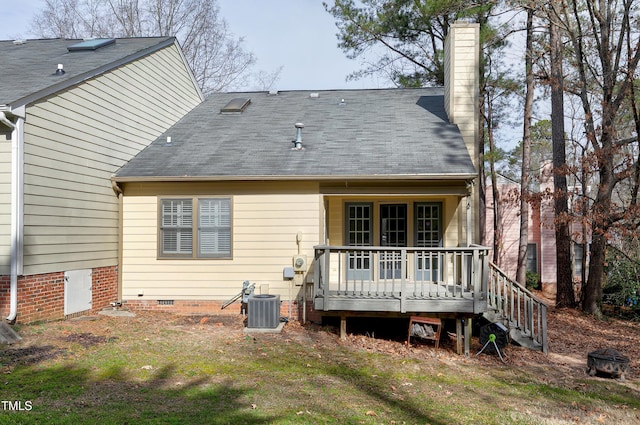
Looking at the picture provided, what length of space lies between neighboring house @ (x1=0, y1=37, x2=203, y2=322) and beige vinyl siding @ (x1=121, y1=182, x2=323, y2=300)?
2.18 ft

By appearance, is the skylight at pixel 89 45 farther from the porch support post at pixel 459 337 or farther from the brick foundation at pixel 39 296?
the porch support post at pixel 459 337

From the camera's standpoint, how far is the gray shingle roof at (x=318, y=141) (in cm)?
1005

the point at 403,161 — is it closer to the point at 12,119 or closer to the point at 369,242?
the point at 369,242

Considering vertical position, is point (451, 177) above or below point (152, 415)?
above

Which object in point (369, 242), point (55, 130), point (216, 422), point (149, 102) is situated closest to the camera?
point (216, 422)

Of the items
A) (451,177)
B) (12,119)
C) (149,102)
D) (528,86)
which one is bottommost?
(451,177)

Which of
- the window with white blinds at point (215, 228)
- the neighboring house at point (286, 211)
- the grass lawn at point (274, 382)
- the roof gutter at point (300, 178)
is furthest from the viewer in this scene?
the window with white blinds at point (215, 228)

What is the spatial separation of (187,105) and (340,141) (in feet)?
18.0

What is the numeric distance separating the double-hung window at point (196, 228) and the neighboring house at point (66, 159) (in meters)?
1.12

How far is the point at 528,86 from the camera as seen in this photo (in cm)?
1809

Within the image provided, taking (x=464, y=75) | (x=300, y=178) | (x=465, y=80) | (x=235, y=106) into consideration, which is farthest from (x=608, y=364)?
(x=235, y=106)

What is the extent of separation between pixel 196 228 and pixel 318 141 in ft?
11.0

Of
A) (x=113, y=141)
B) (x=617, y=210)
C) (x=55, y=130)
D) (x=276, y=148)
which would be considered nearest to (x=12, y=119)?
(x=55, y=130)

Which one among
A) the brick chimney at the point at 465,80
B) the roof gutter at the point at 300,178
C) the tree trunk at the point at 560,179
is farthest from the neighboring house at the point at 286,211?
the tree trunk at the point at 560,179
